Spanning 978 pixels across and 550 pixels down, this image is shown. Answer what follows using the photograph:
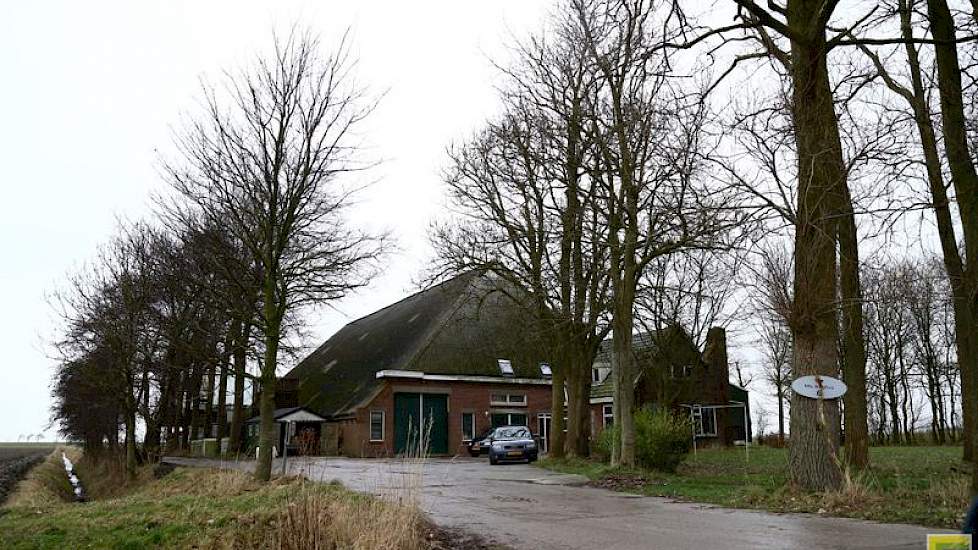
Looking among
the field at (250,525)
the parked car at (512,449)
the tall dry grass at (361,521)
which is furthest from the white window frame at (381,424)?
the tall dry grass at (361,521)

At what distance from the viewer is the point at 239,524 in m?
10.1

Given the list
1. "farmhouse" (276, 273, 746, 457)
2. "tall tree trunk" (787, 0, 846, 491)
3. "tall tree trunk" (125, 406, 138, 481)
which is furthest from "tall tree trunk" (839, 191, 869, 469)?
"tall tree trunk" (125, 406, 138, 481)

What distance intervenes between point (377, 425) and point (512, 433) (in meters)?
10.3

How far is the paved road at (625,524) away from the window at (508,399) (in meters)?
28.1

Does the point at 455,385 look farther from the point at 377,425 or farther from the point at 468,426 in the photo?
the point at 377,425

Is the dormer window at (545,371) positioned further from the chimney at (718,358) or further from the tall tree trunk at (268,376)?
the tall tree trunk at (268,376)

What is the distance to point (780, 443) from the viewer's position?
48844 mm

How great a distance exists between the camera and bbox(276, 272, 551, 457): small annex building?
131ft

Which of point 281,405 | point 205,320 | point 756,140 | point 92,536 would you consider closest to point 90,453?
point 281,405

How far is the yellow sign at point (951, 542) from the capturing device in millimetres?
2681

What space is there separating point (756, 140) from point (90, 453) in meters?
52.6

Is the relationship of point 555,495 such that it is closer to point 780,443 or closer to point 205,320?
point 205,320

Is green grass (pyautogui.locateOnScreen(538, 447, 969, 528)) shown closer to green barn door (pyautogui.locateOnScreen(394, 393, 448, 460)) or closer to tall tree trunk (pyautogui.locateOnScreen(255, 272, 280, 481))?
tall tree trunk (pyautogui.locateOnScreen(255, 272, 280, 481))

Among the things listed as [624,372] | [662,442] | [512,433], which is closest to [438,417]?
[512,433]
